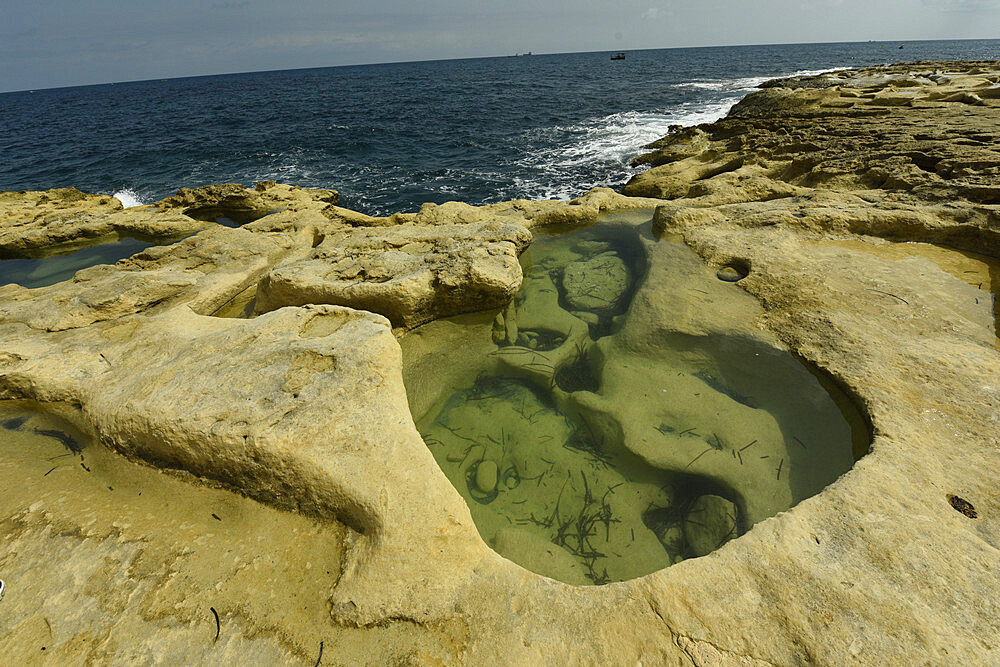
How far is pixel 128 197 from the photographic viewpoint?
39.4ft

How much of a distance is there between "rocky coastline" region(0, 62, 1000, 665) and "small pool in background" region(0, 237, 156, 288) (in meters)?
2.29

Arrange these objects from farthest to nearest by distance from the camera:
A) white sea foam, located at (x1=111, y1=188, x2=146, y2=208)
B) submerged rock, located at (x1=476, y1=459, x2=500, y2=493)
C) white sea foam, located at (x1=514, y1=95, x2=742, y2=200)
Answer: white sea foam, located at (x1=111, y1=188, x2=146, y2=208), white sea foam, located at (x1=514, y1=95, x2=742, y2=200), submerged rock, located at (x1=476, y1=459, x2=500, y2=493)

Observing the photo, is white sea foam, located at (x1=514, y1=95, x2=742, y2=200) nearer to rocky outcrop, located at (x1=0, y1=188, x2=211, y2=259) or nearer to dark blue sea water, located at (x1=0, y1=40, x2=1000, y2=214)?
dark blue sea water, located at (x1=0, y1=40, x2=1000, y2=214)

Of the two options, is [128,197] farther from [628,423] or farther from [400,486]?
[628,423]

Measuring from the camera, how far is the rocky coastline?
1.79 meters

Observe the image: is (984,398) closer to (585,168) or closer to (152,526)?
(152,526)

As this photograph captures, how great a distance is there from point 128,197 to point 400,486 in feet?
49.4

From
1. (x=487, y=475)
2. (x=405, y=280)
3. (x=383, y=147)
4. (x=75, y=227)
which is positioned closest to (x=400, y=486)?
(x=487, y=475)

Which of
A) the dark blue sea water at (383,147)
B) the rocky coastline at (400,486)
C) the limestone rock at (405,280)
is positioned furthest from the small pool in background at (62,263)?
the dark blue sea water at (383,147)

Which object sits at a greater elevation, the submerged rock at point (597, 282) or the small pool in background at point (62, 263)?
the small pool in background at point (62, 263)

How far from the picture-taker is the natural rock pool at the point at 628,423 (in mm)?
2658

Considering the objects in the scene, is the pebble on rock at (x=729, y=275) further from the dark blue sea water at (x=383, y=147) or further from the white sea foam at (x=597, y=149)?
the dark blue sea water at (x=383, y=147)

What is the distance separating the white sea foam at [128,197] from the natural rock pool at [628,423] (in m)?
12.2

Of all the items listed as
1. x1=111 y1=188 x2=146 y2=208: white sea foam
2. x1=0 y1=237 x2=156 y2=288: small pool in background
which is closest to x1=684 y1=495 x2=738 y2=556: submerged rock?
x1=0 y1=237 x2=156 y2=288: small pool in background
